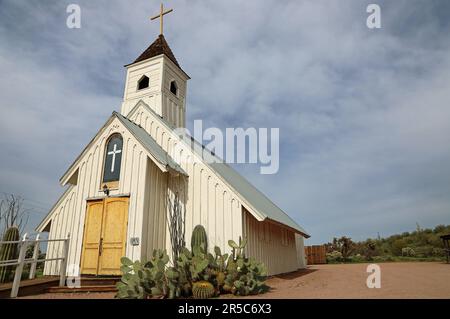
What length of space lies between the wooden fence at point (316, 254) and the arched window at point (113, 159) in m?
21.0

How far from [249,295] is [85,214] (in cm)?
617

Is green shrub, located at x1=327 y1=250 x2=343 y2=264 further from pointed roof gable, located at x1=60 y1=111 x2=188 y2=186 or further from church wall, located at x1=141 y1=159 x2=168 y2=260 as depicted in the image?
pointed roof gable, located at x1=60 y1=111 x2=188 y2=186

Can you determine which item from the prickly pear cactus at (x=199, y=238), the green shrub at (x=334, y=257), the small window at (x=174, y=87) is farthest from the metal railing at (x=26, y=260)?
the green shrub at (x=334, y=257)

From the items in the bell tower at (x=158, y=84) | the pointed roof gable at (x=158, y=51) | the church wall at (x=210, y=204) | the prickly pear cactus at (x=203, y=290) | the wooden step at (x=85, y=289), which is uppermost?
the pointed roof gable at (x=158, y=51)

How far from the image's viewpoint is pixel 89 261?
9.36 metres

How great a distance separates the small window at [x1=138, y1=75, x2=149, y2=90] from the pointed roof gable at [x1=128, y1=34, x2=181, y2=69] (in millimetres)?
1061

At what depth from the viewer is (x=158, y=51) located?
599 inches

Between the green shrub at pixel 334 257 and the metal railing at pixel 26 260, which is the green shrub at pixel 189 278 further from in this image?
the green shrub at pixel 334 257

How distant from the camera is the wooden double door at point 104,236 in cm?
918

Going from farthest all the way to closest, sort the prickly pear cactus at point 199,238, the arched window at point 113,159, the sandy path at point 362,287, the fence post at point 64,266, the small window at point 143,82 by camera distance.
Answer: the small window at point 143,82 < the arched window at point 113,159 < the prickly pear cactus at point 199,238 < the fence post at point 64,266 < the sandy path at point 362,287

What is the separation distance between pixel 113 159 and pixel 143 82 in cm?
623

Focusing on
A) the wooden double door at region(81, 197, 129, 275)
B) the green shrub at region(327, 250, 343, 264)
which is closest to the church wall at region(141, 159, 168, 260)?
the wooden double door at region(81, 197, 129, 275)

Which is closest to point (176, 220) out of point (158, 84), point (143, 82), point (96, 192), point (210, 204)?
point (210, 204)
